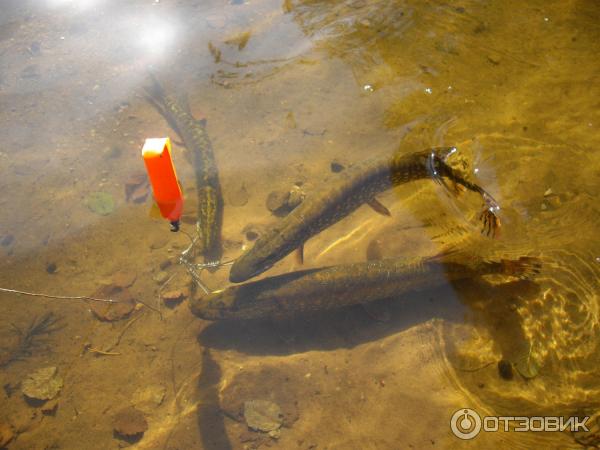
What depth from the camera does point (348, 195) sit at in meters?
5.52

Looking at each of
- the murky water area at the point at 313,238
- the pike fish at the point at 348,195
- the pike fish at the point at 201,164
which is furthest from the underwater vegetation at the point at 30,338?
the pike fish at the point at 348,195

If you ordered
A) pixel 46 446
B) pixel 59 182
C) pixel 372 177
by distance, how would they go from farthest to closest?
pixel 59 182
pixel 372 177
pixel 46 446

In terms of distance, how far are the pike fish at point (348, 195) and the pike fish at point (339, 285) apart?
330 mm

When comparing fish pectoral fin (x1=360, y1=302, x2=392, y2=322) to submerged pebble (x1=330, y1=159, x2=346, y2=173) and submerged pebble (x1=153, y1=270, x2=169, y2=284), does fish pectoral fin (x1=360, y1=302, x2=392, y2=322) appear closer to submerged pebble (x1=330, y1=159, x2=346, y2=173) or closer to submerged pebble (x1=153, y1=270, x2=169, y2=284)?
submerged pebble (x1=330, y1=159, x2=346, y2=173)

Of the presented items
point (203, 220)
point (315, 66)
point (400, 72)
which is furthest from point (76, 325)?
point (400, 72)

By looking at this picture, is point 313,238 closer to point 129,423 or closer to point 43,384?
point 129,423

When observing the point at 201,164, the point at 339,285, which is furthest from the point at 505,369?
the point at 201,164

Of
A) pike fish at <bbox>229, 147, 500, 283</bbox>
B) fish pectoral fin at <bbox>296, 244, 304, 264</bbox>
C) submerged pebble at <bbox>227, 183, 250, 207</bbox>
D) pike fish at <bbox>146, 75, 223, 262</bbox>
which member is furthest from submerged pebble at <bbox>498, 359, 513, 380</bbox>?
submerged pebble at <bbox>227, 183, 250, 207</bbox>

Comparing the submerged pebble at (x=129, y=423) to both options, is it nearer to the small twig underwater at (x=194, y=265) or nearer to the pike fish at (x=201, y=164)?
the small twig underwater at (x=194, y=265)

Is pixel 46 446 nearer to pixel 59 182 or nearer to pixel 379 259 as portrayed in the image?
pixel 59 182

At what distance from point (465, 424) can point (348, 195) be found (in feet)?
9.79

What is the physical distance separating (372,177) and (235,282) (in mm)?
2311

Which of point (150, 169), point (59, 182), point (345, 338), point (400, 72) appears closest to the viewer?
point (150, 169)

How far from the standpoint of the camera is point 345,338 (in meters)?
5.02
